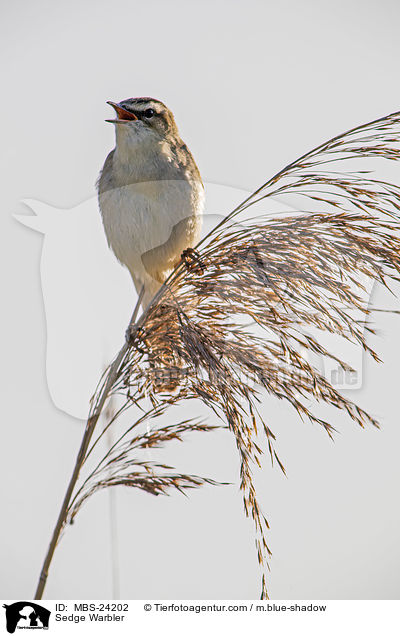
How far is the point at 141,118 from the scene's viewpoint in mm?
1670

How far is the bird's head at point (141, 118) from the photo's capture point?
1.65 meters

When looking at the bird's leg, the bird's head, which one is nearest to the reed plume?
the bird's leg

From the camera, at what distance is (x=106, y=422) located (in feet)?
4.12

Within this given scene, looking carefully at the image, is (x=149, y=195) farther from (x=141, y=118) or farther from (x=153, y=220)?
(x=141, y=118)

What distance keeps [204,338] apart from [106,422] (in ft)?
1.03

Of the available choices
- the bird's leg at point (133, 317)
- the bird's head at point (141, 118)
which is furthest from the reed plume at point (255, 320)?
the bird's head at point (141, 118)
